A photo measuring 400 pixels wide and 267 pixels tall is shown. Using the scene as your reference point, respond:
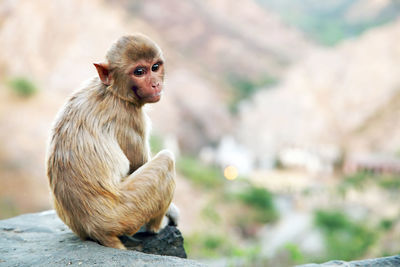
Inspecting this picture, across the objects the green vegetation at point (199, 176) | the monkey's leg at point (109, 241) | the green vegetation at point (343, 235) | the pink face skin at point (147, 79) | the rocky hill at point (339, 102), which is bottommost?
the monkey's leg at point (109, 241)

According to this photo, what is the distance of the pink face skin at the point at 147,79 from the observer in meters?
3.33

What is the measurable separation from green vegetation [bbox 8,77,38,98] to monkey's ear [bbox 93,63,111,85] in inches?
541

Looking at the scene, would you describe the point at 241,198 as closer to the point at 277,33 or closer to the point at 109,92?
the point at 109,92

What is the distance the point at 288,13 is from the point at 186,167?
34.2 m

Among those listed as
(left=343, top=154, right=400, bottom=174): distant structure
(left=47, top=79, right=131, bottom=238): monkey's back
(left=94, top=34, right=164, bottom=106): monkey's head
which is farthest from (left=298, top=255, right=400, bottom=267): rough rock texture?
(left=343, top=154, right=400, bottom=174): distant structure

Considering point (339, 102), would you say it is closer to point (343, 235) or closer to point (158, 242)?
point (343, 235)

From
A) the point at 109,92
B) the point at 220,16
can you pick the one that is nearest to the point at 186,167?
the point at 109,92

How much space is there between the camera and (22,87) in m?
15.5

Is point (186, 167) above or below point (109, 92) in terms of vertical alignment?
above

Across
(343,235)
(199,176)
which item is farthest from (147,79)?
(199,176)

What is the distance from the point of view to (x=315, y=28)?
1715 inches

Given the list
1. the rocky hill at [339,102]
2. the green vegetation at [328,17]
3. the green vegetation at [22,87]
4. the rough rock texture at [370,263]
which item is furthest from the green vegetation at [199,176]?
A: the green vegetation at [328,17]

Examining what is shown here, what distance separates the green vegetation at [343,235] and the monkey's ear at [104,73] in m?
10.9

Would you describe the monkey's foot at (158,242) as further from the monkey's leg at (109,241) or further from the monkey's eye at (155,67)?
the monkey's eye at (155,67)
